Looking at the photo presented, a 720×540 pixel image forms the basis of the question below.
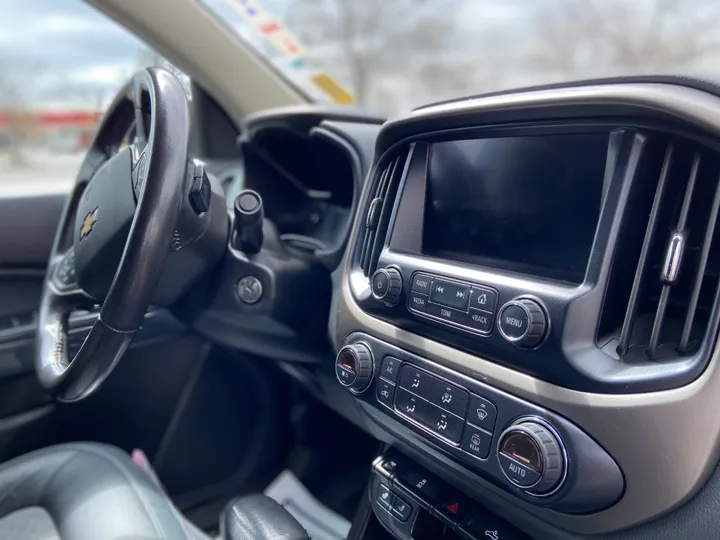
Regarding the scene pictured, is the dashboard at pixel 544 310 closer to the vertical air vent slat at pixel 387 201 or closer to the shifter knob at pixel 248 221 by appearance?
the vertical air vent slat at pixel 387 201

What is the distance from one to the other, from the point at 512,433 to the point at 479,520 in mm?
229

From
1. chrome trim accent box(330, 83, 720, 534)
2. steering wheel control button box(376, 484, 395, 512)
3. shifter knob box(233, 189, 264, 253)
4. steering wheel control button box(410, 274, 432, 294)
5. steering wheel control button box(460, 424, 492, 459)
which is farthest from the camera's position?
shifter knob box(233, 189, 264, 253)

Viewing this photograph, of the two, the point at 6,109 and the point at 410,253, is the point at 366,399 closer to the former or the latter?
the point at 410,253

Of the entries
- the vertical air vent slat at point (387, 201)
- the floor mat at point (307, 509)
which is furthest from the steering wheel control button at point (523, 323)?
the floor mat at point (307, 509)

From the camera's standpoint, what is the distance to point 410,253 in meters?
0.99

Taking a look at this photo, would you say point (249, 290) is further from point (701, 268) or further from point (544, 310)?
point (701, 268)

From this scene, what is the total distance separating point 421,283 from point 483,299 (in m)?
0.12

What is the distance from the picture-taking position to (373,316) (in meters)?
1.02

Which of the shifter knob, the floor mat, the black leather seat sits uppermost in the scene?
the shifter knob

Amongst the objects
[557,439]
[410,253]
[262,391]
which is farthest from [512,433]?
[262,391]

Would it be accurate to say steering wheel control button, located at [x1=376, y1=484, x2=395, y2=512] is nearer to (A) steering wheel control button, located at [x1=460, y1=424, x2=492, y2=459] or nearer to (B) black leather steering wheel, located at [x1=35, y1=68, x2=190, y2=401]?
(A) steering wheel control button, located at [x1=460, y1=424, x2=492, y2=459]

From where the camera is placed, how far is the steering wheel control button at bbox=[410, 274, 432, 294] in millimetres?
896

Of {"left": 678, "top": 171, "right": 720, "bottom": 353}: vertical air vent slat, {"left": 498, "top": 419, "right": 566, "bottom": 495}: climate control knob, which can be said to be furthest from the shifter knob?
{"left": 678, "top": 171, "right": 720, "bottom": 353}: vertical air vent slat

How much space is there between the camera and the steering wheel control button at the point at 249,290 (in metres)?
1.20
